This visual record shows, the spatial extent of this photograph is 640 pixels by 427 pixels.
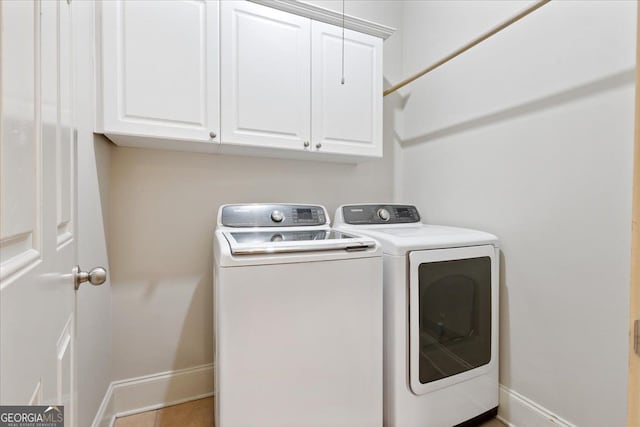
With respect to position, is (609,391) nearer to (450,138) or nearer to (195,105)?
(450,138)

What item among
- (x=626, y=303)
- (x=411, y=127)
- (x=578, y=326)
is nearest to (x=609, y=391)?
(x=578, y=326)

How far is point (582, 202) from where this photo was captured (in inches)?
50.9

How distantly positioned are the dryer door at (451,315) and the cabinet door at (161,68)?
4.26ft

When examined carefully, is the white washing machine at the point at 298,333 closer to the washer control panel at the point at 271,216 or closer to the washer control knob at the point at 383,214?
the washer control panel at the point at 271,216

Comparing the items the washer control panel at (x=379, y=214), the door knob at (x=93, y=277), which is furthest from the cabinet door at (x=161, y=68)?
the washer control panel at (x=379, y=214)

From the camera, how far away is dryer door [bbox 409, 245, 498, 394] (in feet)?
4.32

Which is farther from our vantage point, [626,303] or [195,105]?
[195,105]

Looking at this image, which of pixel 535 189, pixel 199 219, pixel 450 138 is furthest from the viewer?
pixel 450 138

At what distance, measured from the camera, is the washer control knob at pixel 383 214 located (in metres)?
1.94

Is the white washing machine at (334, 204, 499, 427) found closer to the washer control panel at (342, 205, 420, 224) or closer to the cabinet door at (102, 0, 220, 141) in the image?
the washer control panel at (342, 205, 420, 224)

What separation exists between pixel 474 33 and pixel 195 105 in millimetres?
1712

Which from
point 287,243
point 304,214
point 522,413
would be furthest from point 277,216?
point 522,413

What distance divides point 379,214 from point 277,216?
2.26 ft

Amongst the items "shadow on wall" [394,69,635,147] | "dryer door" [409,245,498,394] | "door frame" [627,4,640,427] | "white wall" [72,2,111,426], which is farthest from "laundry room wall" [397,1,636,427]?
"white wall" [72,2,111,426]
